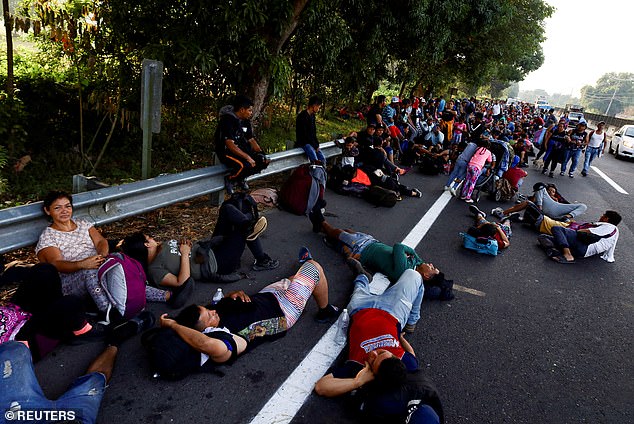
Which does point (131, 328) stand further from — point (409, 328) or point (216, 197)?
point (216, 197)

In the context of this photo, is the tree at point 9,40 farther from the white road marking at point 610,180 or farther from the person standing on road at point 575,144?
the white road marking at point 610,180

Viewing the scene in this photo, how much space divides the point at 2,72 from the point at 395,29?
9.06 m

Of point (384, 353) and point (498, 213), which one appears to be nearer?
point (384, 353)

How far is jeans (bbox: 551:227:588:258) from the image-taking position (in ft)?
19.7

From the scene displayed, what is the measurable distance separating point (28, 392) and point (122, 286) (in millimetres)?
1030

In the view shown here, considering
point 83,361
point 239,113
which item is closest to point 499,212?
point 239,113

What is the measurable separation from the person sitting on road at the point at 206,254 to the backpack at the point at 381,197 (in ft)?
10.0

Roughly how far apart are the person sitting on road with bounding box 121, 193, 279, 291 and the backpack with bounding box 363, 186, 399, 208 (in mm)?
3052

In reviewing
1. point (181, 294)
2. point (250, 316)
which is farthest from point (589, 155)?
point (181, 294)

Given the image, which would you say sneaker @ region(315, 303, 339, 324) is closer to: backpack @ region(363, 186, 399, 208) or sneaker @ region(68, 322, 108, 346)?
sneaker @ region(68, 322, 108, 346)

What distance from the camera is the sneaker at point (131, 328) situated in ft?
9.96

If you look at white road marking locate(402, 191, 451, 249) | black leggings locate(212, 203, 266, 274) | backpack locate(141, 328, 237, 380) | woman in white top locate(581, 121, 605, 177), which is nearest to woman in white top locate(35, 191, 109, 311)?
backpack locate(141, 328, 237, 380)

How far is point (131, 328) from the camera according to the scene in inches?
123

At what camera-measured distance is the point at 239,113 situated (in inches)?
217
